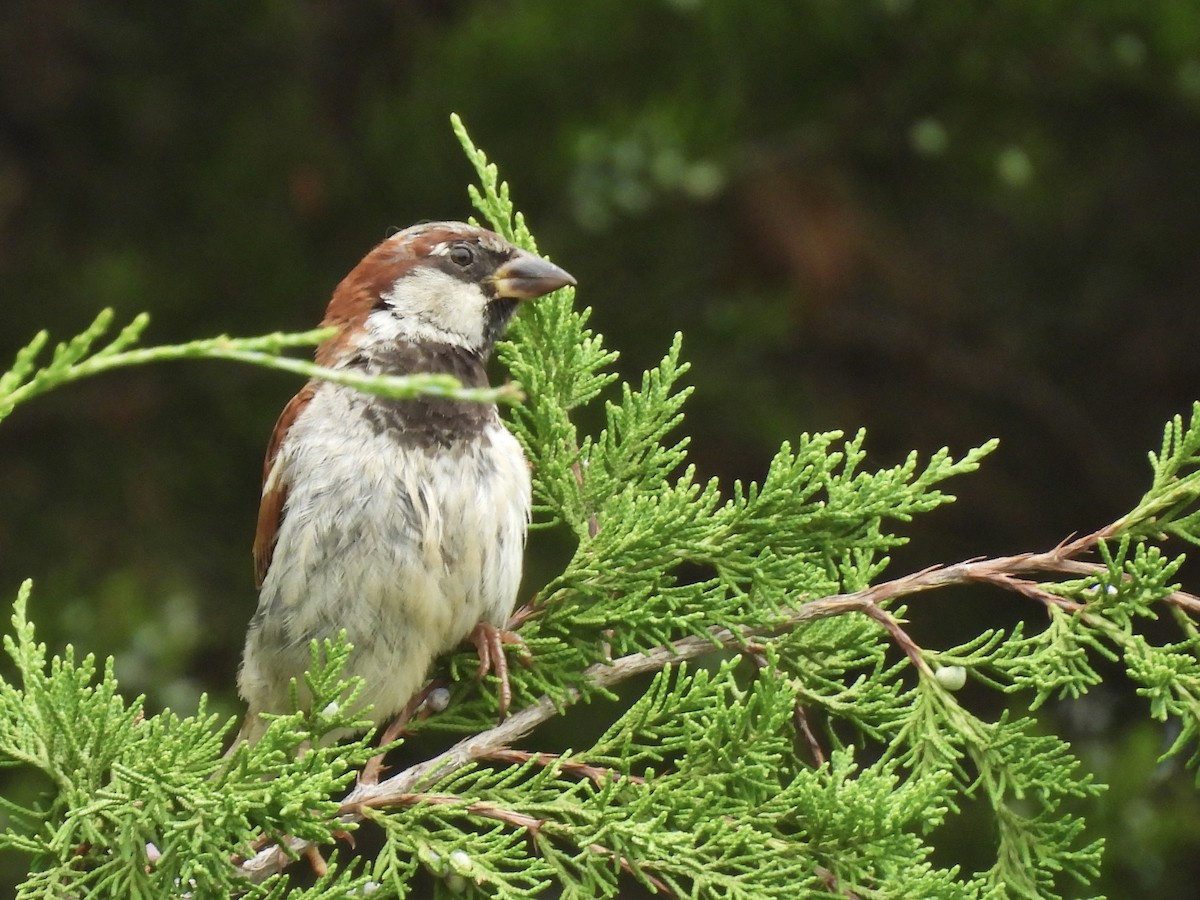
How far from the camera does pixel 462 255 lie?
2.45 meters

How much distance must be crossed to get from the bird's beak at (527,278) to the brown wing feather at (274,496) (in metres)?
0.32

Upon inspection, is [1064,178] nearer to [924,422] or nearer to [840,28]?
[924,422]

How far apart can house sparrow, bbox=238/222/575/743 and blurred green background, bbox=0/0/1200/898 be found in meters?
1.03

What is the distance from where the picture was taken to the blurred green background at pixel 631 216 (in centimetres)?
327

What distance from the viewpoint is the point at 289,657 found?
228 cm

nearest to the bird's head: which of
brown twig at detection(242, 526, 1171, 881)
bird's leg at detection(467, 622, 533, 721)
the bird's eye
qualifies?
the bird's eye

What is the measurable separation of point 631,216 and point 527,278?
1188 mm

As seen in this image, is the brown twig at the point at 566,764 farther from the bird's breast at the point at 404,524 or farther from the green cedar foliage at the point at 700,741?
the bird's breast at the point at 404,524

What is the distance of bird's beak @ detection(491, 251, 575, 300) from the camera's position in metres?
2.23

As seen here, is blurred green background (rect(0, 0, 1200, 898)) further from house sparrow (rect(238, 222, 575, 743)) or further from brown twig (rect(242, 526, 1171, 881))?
brown twig (rect(242, 526, 1171, 881))

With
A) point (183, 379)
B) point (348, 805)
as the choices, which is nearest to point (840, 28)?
point (183, 379)

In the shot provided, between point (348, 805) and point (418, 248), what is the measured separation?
108 centimetres

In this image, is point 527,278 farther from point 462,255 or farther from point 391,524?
point 391,524

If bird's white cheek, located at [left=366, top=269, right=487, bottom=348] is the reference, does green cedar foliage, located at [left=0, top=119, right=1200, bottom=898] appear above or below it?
below
